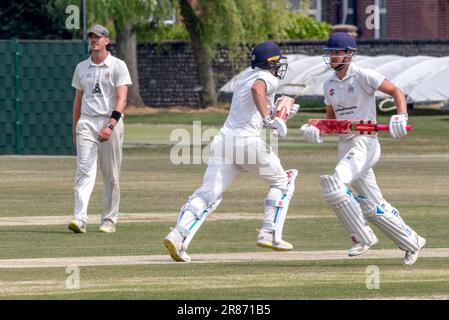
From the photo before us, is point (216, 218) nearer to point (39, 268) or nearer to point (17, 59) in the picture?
point (39, 268)

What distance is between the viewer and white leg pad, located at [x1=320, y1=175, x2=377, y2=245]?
1367cm

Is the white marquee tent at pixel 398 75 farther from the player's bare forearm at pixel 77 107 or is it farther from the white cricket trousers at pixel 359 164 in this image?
the white cricket trousers at pixel 359 164

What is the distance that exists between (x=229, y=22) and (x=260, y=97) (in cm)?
3435

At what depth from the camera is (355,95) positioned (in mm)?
14133

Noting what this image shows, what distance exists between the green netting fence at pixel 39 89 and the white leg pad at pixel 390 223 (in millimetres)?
17414

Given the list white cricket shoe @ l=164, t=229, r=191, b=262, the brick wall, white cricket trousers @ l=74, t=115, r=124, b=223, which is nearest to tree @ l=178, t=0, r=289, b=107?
the brick wall

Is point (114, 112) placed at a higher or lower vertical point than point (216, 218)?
higher

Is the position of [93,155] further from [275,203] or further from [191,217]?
[191,217]

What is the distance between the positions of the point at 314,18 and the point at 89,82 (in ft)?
150

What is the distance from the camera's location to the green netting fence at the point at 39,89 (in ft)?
102

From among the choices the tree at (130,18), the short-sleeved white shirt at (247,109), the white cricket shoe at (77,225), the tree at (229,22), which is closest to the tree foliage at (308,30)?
the tree at (130,18)

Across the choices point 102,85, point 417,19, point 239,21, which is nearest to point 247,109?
point 102,85

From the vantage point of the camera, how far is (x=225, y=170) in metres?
14.0
